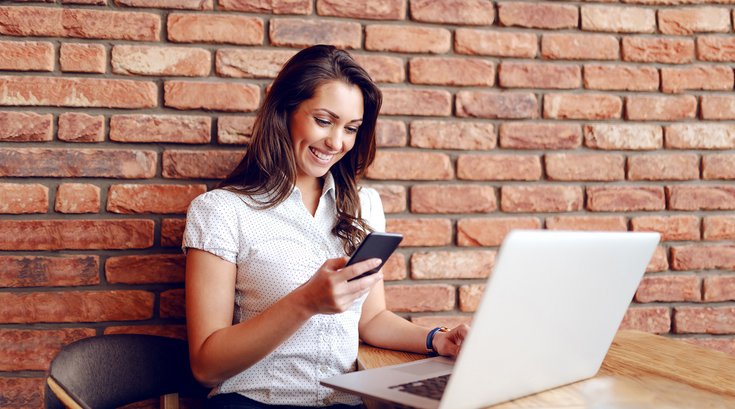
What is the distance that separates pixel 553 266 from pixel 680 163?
127cm

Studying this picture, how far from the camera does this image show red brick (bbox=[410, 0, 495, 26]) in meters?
1.75

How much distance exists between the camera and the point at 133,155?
160 cm

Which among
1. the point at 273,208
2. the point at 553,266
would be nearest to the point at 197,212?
the point at 273,208

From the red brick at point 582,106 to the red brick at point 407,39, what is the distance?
0.36 meters

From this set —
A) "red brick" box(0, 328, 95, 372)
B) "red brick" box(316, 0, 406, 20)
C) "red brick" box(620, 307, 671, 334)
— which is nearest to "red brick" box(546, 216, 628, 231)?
"red brick" box(620, 307, 671, 334)

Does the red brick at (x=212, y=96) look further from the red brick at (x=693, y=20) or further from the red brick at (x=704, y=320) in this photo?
the red brick at (x=704, y=320)

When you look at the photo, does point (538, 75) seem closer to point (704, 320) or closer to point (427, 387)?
point (704, 320)

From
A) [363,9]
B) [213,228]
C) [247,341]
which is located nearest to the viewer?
[247,341]

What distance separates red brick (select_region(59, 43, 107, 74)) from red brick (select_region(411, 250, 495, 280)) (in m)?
0.98

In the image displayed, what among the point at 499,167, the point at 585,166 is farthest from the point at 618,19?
the point at 499,167

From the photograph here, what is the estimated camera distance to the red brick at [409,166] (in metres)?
1.73

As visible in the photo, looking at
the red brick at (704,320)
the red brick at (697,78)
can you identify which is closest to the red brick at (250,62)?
the red brick at (697,78)

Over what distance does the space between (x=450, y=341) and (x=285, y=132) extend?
2.13ft

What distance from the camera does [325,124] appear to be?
4.97 feet
